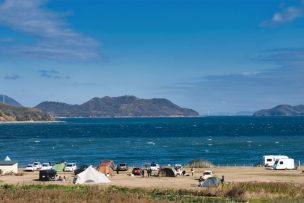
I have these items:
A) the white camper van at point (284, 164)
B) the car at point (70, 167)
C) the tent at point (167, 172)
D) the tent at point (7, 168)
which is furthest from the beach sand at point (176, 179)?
the car at point (70, 167)

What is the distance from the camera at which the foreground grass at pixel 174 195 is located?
3969 centimetres

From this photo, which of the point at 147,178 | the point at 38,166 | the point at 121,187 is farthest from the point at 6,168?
the point at 121,187

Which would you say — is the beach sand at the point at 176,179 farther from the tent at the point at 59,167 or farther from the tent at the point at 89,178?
the tent at the point at 59,167

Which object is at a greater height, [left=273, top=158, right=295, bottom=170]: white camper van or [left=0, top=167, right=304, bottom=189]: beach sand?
[left=273, top=158, right=295, bottom=170]: white camper van

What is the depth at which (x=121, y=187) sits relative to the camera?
5297 cm

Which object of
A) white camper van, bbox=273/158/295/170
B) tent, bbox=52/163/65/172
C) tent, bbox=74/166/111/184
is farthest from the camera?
tent, bbox=52/163/65/172

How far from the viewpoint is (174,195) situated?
46.2 m

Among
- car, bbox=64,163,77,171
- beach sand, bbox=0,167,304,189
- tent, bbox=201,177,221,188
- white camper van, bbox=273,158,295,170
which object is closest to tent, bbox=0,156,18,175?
beach sand, bbox=0,167,304,189

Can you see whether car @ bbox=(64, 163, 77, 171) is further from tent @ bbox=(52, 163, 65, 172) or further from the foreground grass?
the foreground grass

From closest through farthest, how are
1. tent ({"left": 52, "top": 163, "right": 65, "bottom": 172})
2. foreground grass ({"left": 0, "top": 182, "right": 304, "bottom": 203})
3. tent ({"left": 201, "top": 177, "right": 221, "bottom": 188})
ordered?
1. foreground grass ({"left": 0, "top": 182, "right": 304, "bottom": 203})
2. tent ({"left": 201, "top": 177, "right": 221, "bottom": 188})
3. tent ({"left": 52, "top": 163, "right": 65, "bottom": 172})

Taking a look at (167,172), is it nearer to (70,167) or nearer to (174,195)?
(70,167)

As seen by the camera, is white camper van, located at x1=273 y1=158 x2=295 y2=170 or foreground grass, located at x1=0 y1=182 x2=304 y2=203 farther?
white camper van, located at x1=273 y1=158 x2=295 y2=170

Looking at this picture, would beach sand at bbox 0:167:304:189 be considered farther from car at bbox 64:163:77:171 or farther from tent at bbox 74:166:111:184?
car at bbox 64:163:77:171

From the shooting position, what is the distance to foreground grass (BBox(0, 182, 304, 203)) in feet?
130
